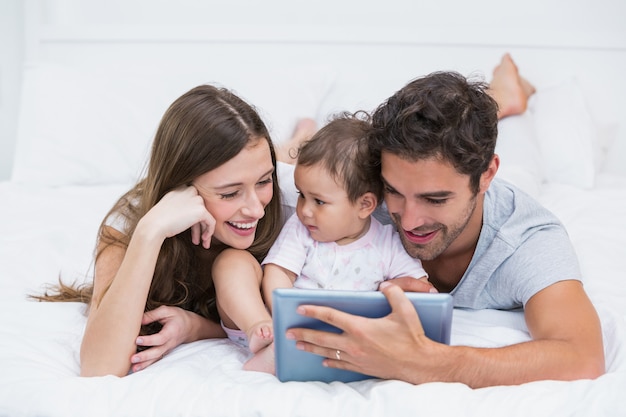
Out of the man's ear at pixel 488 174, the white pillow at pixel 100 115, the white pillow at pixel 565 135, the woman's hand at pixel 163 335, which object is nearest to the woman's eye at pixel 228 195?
the woman's hand at pixel 163 335

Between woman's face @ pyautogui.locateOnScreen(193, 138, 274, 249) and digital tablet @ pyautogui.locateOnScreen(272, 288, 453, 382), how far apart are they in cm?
35

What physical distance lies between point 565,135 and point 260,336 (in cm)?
191

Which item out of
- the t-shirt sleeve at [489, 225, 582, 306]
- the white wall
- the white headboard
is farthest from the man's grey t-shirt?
the white wall

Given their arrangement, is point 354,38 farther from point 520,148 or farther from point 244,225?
point 244,225

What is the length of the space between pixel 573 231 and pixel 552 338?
2.58 feet

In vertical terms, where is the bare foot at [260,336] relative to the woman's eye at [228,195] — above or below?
below

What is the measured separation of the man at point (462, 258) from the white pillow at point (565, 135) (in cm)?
115

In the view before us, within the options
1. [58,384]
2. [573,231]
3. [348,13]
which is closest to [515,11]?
[348,13]

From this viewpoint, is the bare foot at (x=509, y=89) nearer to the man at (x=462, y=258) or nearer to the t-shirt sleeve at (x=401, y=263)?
the man at (x=462, y=258)

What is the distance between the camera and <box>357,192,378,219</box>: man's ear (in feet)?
4.97

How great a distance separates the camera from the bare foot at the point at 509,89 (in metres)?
2.71

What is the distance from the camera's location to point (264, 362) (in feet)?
4.21

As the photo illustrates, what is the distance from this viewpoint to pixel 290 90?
2762 mm

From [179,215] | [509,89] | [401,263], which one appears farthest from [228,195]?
[509,89]
